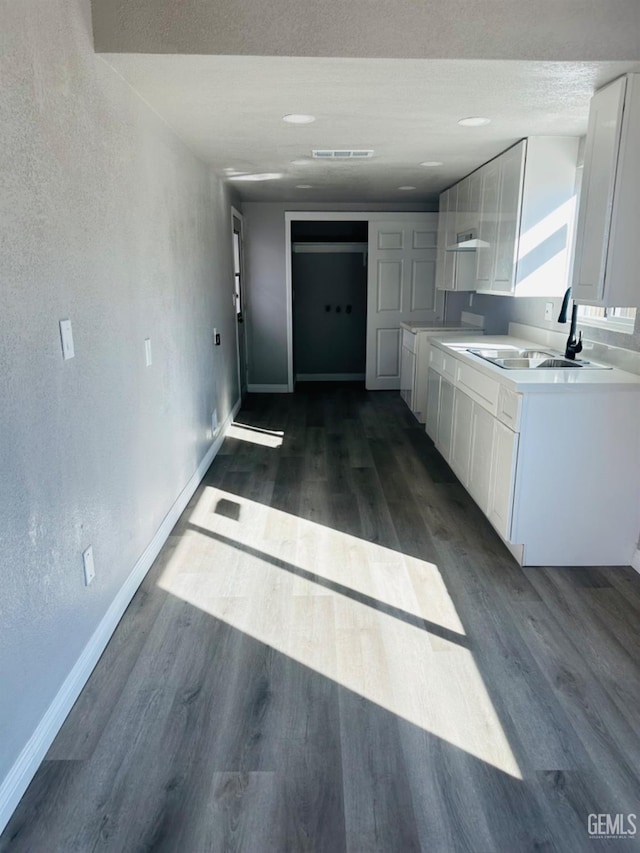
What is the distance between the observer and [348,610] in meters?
2.50

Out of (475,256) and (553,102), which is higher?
(553,102)

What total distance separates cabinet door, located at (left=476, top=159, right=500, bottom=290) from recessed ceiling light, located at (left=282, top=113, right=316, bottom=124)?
61.0 inches

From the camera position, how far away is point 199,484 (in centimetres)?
395

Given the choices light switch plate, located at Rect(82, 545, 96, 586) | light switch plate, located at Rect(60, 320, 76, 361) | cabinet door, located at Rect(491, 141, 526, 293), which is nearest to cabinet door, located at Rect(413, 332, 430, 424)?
cabinet door, located at Rect(491, 141, 526, 293)

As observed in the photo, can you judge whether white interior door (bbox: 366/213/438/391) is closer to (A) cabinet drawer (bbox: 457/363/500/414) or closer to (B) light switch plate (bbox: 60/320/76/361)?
(A) cabinet drawer (bbox: 457/363/500/414)

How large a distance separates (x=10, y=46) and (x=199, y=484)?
2.77 meters

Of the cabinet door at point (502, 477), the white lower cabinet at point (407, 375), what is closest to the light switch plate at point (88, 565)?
the cabinet door at point (502, 477)

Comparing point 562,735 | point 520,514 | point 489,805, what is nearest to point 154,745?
point 489,805

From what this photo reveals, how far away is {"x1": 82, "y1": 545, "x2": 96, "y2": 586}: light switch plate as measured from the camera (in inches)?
80.3

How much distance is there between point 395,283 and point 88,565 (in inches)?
208

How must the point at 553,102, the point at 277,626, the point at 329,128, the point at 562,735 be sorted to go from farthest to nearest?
the point at 329,128
the point at 553,102
the point at 277,626
the point at 562,735

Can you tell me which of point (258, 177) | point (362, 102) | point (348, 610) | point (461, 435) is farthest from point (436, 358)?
point (348, 610)

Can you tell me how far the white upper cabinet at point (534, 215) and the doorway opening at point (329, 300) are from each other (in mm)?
3552

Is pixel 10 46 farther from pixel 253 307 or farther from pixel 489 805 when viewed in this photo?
pixel 253 307
